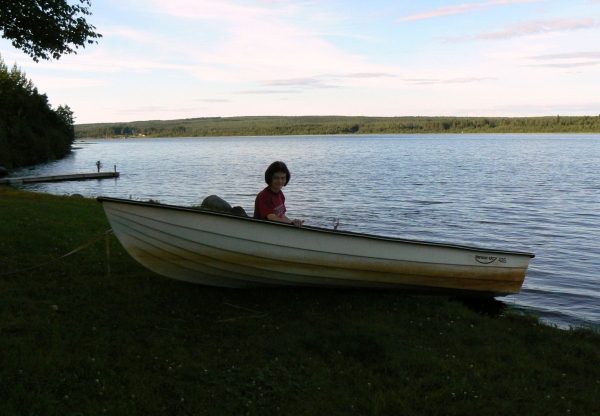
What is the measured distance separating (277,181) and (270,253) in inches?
38.9

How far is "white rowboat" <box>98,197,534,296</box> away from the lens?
6.93 metres

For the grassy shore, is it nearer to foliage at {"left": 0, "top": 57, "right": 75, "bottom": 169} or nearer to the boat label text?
the boat label text

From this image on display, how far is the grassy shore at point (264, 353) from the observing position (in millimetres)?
4652

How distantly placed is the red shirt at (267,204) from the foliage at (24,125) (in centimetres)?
4792

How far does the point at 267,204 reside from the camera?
749 cm

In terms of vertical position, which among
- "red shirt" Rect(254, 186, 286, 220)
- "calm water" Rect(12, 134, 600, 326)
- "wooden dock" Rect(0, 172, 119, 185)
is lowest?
"calm water" Rect(12, 134, 600, 326)

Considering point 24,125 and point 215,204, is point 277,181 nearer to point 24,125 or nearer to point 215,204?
point 215,204

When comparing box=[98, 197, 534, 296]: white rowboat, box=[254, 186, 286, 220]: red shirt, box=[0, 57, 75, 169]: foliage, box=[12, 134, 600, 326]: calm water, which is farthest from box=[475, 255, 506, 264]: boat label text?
box=[0, 57, 75, 169]: foliage

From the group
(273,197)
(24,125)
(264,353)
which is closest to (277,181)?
(273,197)

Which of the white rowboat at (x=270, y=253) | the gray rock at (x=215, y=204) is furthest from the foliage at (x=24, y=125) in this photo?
the white rowboat at (x=270, y=253)

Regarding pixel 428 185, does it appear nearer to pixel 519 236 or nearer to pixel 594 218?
pixel 594 218

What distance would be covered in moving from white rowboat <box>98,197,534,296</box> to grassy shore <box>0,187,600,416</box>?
32 centimetres

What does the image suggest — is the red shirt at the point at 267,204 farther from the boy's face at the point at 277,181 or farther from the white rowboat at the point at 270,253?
the white rowboat at the point at 270,253

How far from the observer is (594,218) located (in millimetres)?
20500
